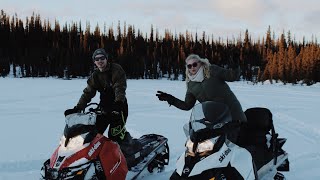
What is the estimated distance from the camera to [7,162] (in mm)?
6516

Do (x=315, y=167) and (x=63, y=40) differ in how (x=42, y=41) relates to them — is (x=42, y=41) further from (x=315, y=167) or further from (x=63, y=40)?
(x=315, y=167)

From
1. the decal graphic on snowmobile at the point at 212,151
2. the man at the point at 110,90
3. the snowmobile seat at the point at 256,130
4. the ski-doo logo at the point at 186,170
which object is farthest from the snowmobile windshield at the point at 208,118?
the man at the point at 110,90

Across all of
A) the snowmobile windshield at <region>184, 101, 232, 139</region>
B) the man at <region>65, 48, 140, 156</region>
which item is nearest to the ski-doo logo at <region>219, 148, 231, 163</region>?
the snowmobile windshield at <region>184, 101, 232, 139</region>

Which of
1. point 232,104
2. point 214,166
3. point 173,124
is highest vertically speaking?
point 232,104

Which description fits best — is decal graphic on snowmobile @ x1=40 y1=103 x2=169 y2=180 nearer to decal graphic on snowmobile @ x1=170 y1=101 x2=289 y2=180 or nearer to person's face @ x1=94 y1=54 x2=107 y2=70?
person's face @ x1=94 y1=54 x2=107 y2=70

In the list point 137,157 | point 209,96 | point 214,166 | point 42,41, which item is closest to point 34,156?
point 137,157

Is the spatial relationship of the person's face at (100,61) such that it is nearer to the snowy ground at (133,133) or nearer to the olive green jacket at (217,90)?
the olive green jacket at (217,90)

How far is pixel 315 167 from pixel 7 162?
4.90 meters

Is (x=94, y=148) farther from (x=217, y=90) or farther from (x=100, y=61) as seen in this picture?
(x=217, y=90)

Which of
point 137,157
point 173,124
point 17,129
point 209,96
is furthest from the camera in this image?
point 173,124

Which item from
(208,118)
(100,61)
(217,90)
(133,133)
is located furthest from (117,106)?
(133,133)

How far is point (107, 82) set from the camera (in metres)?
5.80

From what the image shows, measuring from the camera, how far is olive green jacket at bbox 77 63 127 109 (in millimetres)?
5648

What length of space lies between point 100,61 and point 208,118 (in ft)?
6.73
